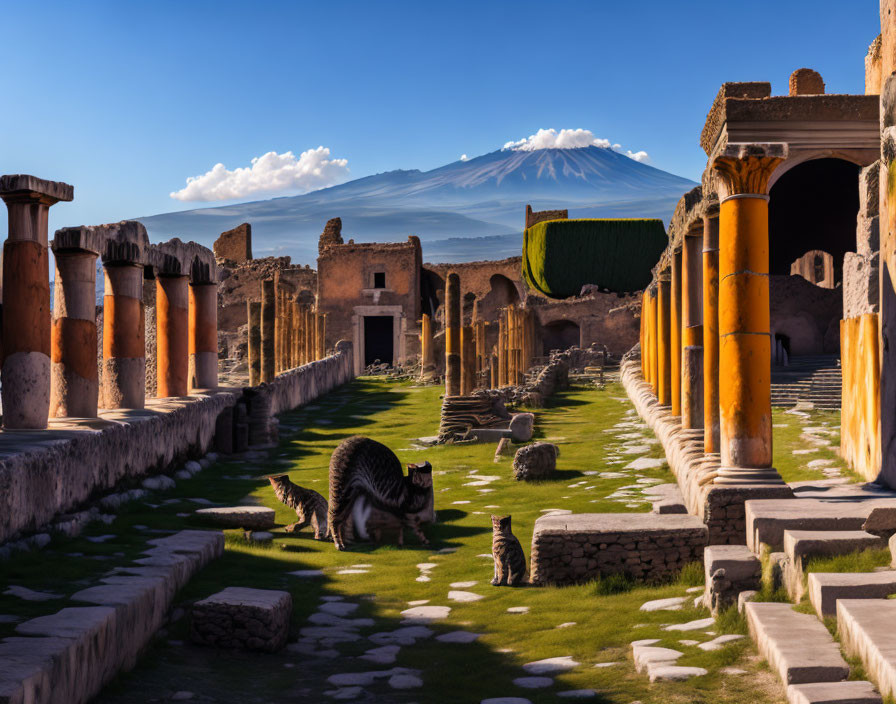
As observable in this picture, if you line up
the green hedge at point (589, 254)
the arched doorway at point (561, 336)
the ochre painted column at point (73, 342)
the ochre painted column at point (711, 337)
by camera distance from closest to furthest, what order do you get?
the ochre painted column at point (711, 337), the ochre painted column at point (73, 342), the arched doorway at point (561, 336), the green hedge at point (589, 254)

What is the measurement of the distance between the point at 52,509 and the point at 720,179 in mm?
5709

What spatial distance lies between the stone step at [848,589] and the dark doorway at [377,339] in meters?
38.8

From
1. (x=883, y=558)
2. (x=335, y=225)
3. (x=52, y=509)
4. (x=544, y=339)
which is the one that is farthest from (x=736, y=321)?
(x=335, y=225)

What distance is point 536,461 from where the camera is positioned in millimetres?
11227

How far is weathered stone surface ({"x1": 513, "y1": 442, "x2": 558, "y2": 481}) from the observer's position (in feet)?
36.8

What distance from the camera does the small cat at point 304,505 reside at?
360 inches

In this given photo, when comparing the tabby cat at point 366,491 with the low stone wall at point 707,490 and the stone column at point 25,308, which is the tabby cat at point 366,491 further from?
the stone column at point 25,308

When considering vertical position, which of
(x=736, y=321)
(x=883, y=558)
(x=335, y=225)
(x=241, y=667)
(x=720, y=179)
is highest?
(x=335, y=225)

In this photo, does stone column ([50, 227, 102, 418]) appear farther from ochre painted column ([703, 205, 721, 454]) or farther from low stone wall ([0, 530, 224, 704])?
ochre painted column ([703, 205, 721, 454])

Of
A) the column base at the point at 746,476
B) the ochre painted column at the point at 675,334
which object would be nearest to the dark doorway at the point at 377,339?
the ochre painted column at the point at 675,334

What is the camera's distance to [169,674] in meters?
5.31

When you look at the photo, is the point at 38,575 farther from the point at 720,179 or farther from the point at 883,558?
the point at 720,179

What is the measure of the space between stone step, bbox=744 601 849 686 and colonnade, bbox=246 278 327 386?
14.9 metres

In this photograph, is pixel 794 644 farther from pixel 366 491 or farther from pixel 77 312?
pixel 77 312
